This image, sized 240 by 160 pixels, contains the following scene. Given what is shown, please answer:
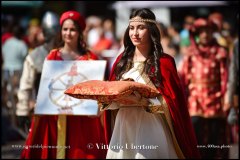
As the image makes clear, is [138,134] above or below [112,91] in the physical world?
below

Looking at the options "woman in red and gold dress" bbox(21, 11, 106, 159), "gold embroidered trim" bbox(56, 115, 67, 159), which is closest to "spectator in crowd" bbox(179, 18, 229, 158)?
"woman in red and gold dress" bbox(21, 11, 106, 159)

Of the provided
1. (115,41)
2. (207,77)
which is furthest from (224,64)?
(115,41)

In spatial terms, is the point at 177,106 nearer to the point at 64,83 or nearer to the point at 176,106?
the point at 176,106

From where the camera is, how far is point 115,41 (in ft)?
62.1

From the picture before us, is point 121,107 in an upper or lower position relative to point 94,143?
upper

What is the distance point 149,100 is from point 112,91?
1.41 feet

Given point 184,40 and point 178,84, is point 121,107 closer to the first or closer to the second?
point 178,84

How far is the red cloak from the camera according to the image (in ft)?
24.8

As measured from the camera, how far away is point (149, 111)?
7.36 m

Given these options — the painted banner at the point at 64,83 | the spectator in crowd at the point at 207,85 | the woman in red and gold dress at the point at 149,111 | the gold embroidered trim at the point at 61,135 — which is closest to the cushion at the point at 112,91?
the woman in red and gold dress at the point at 149,111

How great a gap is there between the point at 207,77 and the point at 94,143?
206cm

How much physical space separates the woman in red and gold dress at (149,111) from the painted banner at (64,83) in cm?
107

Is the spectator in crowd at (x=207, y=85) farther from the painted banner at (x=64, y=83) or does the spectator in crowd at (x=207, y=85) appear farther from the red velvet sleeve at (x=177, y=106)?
the red velvet sleeve at (x=177, y=106)

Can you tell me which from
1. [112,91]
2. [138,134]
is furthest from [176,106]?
[112,91]
